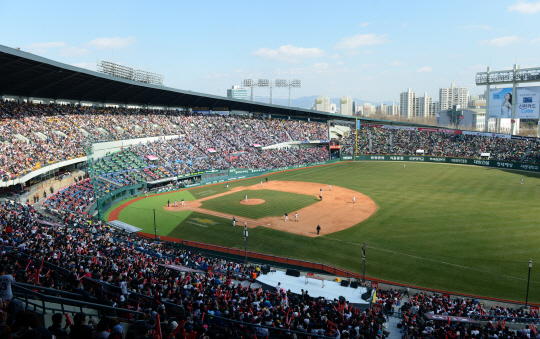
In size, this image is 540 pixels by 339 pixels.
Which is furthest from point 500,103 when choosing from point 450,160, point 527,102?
point 450,160

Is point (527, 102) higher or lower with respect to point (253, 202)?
higher

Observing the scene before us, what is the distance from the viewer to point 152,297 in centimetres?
1026

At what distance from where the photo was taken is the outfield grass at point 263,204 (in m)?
36.5

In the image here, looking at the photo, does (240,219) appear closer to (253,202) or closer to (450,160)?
(253,202)

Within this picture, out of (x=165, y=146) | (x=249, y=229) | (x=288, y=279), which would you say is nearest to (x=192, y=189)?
(x=165, y=146)

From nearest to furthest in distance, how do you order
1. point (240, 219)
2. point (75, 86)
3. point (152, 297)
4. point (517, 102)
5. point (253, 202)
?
point (152, 297), point (240, 219), point (253, 202), point (75, 86), point (517, 102)

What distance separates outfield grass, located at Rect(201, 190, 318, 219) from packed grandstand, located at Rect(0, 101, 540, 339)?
1157 centimetres

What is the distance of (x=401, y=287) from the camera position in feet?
65.3

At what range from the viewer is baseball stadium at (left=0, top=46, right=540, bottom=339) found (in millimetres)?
11016

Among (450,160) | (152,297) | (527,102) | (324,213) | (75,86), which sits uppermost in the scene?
(75,86)

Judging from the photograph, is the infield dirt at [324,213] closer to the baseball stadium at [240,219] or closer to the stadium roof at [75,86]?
the baseball stadium at [240,219]

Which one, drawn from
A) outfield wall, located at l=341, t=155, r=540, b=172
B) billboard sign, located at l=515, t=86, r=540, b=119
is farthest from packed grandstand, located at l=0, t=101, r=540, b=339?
billboard sign, located at l=515, t=86, r=540, b=119

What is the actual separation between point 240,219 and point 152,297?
2384 cm

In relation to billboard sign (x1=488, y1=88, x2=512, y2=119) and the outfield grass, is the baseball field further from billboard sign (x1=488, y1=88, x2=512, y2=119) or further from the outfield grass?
billboard sign (x1=488, y1=88, x2=512, y2=119)
